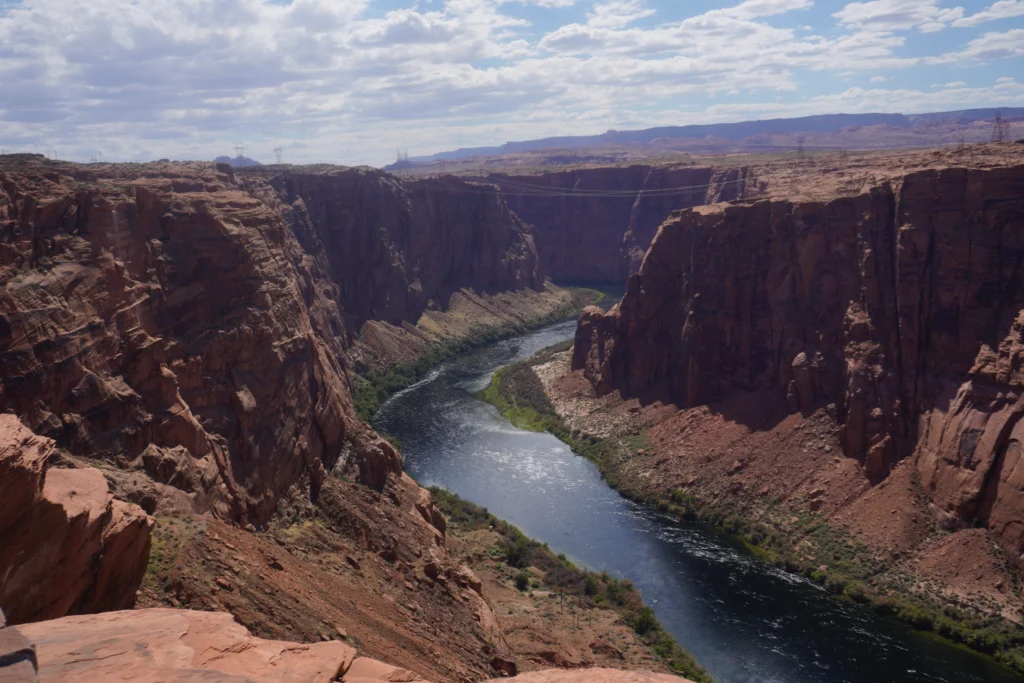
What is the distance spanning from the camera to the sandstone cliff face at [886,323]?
49969 millimetres

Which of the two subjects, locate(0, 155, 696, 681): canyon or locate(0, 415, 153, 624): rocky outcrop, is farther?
locate(0, 415, 153, 624): rocky outcrop

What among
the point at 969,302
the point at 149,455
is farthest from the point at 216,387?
the point at 969,302

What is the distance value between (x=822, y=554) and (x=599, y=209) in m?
133

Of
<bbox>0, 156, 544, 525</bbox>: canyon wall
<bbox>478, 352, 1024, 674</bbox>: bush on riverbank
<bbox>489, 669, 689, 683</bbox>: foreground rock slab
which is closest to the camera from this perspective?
<bbox>489, 669, 689, 683</bbox>: foreground rock slab

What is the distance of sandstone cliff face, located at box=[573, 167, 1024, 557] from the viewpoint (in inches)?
1967

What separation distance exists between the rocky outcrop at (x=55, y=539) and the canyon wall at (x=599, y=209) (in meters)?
146

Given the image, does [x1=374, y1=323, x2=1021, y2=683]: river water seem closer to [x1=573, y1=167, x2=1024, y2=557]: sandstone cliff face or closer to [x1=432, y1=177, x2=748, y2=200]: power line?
[x1=573, y1=167, x2=1024, y2=557]: sandstone cliff face

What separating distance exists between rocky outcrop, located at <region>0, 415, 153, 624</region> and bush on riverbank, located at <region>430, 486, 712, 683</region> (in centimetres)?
2825

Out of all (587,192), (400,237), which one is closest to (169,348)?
(400,237)

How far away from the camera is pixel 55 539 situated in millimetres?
19203

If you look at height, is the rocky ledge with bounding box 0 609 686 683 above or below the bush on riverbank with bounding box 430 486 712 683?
above

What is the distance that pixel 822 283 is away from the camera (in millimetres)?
65188

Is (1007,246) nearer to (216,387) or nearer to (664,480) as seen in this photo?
(664,480)

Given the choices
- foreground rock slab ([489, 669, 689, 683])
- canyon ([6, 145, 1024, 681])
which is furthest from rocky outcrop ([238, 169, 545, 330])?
foreground rock slab ([489, 669, 689, 683])
